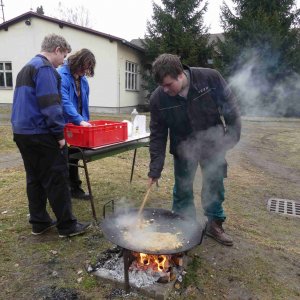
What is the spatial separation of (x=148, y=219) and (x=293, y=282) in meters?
1.37

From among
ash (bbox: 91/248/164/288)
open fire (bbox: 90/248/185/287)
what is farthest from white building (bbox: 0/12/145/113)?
open fire (bbox: 90/248/185/287)

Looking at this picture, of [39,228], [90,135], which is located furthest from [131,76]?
[39,228]

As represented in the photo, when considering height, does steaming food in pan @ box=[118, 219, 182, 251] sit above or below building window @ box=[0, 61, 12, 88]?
below

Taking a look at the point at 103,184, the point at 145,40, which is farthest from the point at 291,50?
the point at 103,184

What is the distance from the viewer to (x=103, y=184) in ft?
17.3

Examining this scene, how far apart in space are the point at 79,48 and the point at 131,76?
3418 mm

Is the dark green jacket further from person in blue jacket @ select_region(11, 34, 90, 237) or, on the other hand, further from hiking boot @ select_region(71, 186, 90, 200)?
hiking boot @ select_region(71, 186, 90, 200)

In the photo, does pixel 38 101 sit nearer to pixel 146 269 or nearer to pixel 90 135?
pixel 90 135

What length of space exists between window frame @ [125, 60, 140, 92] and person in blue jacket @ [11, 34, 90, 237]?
14.9 metres

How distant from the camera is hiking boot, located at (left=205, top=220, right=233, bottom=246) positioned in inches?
135

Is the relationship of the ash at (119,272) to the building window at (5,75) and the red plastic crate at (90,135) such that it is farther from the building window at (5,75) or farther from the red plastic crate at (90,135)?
the building window at (5,75)

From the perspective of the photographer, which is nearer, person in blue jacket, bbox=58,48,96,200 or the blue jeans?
the blue jeans

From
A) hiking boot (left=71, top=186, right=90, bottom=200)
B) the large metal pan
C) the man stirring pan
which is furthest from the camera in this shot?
hiking boot (left=71, top=186, right=90, bottom=200)

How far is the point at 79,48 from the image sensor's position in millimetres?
16438
